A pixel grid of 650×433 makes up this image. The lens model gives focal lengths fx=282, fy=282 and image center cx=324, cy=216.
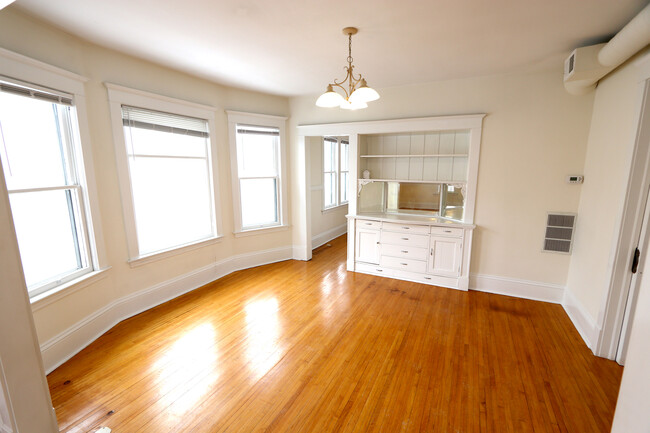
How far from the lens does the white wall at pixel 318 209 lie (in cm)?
570

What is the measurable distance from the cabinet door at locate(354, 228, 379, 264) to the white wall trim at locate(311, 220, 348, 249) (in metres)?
1.51

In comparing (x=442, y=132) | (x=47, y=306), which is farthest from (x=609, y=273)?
(x=47, y=306)

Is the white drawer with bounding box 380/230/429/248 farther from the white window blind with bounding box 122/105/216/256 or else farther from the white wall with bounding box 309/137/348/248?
the white window blind with bounding box 122/105/216/256

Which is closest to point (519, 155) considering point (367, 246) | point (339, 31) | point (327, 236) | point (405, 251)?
point (405, 251)

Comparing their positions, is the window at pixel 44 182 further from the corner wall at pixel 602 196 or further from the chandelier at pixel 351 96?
the corner wall at pixel 602 196

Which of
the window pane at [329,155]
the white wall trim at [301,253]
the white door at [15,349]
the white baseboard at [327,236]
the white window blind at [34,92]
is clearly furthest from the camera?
the window pane at [329,155]

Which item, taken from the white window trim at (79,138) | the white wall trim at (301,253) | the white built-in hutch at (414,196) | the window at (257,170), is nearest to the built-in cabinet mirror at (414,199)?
the white built-in hutch at (414,196)

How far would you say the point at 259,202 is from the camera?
4.74 metres

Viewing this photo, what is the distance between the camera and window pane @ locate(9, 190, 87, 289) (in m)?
2.23

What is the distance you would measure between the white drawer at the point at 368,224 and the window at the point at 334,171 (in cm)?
191

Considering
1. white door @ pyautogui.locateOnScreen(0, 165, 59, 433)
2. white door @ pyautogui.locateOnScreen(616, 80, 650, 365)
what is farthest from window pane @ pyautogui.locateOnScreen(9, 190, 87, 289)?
white door @ pyautogui.locateOnScreen(616, 80, 650, 365)

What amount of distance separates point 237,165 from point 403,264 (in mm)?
2938

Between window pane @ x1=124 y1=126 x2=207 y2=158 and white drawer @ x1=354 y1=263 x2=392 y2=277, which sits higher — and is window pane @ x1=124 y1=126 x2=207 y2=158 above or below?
above

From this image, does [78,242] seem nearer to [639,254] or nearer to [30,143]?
[30,143]
